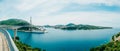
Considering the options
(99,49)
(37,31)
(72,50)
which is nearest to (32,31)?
(37,31)

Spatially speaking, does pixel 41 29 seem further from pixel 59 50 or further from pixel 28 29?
pixel 59 50

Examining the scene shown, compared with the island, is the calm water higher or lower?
lower

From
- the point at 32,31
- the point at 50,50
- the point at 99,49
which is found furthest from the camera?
the point at 32,31

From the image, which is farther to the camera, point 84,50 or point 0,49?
point 84,50

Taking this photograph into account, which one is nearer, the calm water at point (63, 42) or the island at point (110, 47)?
the island at point (110, 47)

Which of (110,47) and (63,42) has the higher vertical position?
(110,47)

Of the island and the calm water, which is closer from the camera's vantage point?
the island

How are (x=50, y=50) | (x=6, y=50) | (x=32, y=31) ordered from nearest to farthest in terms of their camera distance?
1. (x=6, y=50)
2. (x=50, y=50)
3. (x=32, y=31)

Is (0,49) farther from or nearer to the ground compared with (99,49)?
farther from the ground

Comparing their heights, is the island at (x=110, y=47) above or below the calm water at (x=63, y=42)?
above

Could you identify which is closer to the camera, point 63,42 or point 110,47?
point 110,47
